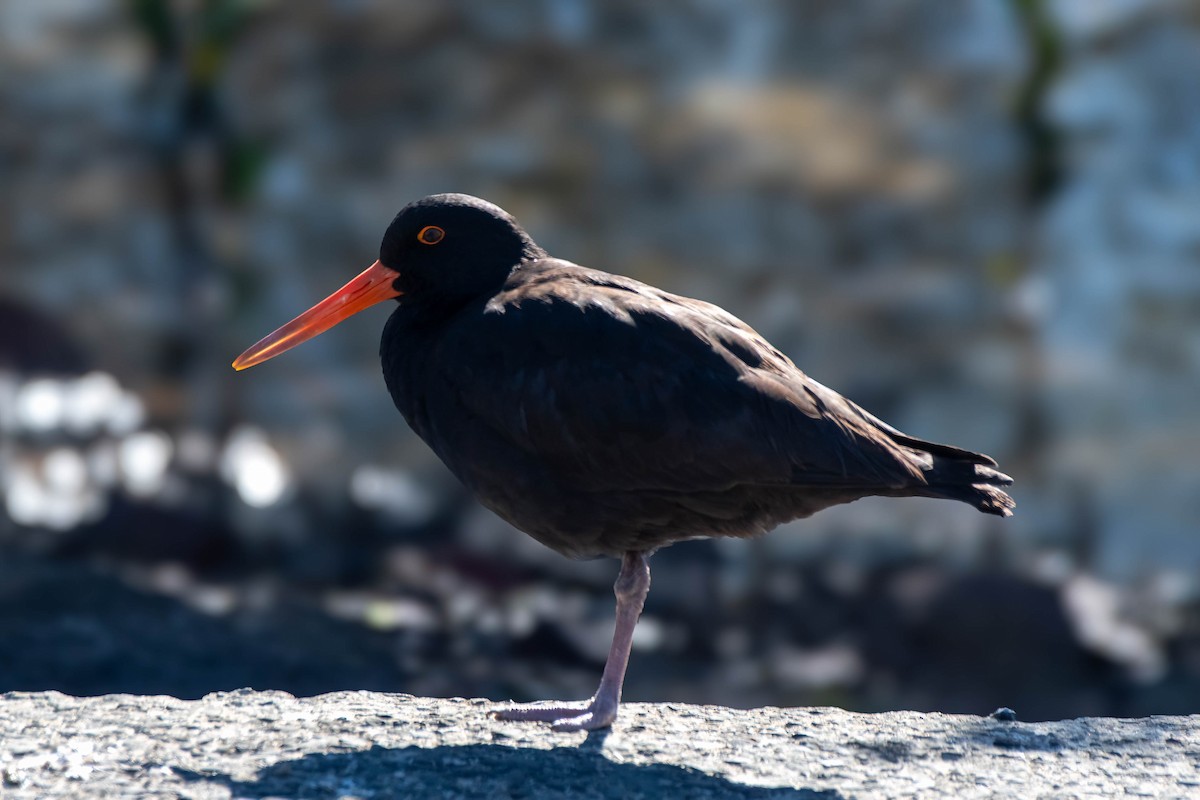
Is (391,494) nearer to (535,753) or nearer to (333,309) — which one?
(333,309)

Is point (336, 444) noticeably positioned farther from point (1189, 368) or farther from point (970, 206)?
point (1189, 368)

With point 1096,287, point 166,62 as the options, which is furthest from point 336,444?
point 1096,287

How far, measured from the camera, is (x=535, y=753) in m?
3.79

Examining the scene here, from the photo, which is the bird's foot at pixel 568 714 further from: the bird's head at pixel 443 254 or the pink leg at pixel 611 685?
the bird's head at pixel 443 254

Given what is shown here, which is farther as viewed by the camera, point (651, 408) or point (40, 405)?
point (40, 405)

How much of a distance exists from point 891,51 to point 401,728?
5954 millimetres

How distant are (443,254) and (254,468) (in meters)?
4.33

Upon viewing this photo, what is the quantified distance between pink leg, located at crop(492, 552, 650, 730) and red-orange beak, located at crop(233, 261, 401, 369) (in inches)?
46.4

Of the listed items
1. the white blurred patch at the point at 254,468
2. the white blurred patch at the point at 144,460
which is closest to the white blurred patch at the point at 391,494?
the white blurred patch at the point at 254,468

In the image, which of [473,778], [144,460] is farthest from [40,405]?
[473,778]

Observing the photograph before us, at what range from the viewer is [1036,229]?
8461mm

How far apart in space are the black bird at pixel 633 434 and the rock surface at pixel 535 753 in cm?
29

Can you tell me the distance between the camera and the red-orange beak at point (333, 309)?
15.0ft

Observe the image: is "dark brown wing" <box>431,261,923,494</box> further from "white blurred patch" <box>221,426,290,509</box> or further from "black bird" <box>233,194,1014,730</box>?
"white blurred patch" <box>221,426,290,509</box>
